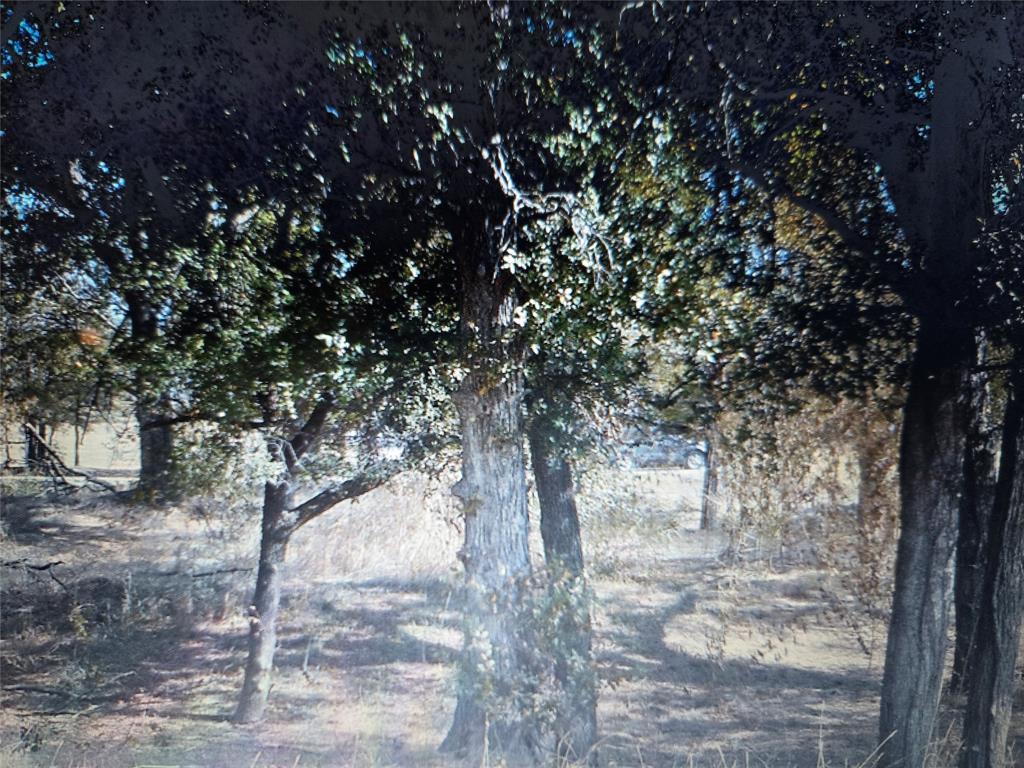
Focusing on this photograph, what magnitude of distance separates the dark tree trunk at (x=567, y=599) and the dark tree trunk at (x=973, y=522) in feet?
5.99

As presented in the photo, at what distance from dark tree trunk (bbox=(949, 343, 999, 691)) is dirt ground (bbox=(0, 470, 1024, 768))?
1.30 ft

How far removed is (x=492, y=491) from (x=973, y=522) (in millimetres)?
2323

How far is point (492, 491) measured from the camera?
11.3ft

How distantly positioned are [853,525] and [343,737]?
2.45 meters

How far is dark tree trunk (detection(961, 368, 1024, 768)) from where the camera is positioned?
12.0 ft

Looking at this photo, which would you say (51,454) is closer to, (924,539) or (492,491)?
(492,491)

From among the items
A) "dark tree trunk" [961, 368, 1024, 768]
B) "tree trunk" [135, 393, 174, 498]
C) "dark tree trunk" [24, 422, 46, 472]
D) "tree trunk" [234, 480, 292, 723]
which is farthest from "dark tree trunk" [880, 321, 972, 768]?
"dark tree trunk" [24, 422, 46, 472]

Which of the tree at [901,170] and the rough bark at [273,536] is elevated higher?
the tree at [901,170]

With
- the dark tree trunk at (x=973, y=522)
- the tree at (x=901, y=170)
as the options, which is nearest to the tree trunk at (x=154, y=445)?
the tree at (x=901, y=170)

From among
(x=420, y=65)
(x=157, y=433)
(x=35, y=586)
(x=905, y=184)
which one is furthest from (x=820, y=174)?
(x=35, y=586)

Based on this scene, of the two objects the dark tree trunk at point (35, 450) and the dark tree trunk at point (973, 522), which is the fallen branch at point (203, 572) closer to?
the dark tree trunk at point (35, 450)

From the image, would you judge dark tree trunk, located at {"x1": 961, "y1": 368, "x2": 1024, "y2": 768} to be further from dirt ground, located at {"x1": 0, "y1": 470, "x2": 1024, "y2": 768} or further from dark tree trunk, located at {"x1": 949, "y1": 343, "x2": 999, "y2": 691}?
dirt ground, located at {"x1": 0, "y1": 470, "x2": 1024, "y2": 768}

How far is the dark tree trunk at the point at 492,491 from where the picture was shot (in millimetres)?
3270

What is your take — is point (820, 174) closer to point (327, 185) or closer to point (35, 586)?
point (327, 185)
